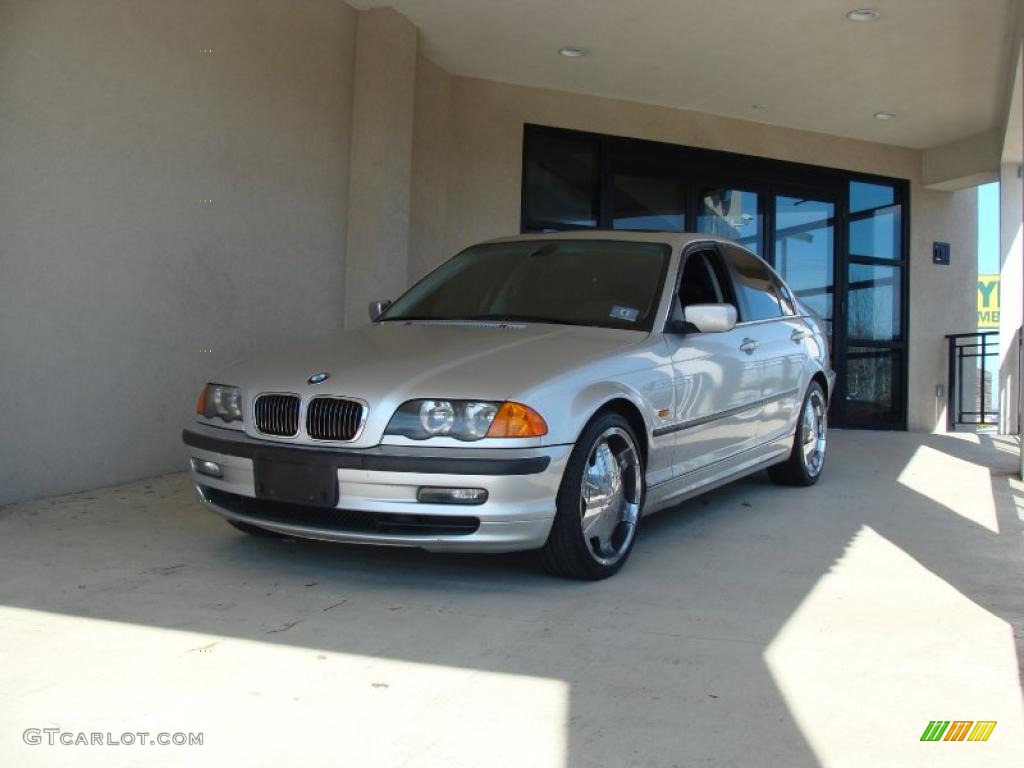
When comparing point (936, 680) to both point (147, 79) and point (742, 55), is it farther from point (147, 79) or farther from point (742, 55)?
point (742, 55)

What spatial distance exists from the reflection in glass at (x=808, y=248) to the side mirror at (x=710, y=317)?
7.21 m

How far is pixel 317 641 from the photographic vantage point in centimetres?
296

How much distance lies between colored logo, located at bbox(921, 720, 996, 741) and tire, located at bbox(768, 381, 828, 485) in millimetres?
3522

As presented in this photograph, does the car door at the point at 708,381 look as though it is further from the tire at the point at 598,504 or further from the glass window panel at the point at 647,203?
the glass window panel at the point at 647,203

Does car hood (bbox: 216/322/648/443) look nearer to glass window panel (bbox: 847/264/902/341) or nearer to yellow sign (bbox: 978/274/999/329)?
glass window panel (bbox: 847/264/902/341)

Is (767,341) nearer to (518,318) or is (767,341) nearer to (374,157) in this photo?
(518,318)

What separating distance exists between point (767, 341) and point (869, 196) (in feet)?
24.0

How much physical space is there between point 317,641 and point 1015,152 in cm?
1013

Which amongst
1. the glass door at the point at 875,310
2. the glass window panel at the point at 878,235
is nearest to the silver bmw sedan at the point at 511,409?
the glass door at the point at 875,310

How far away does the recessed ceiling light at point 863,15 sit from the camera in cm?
718

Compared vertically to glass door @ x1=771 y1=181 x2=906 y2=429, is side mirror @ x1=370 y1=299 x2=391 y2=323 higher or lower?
lower

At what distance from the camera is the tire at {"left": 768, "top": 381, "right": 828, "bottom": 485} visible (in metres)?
5.98

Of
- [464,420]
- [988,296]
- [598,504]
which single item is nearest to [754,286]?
[598,504]

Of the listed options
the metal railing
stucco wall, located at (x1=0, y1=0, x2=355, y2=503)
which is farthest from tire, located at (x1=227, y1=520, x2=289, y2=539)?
the metal railing
